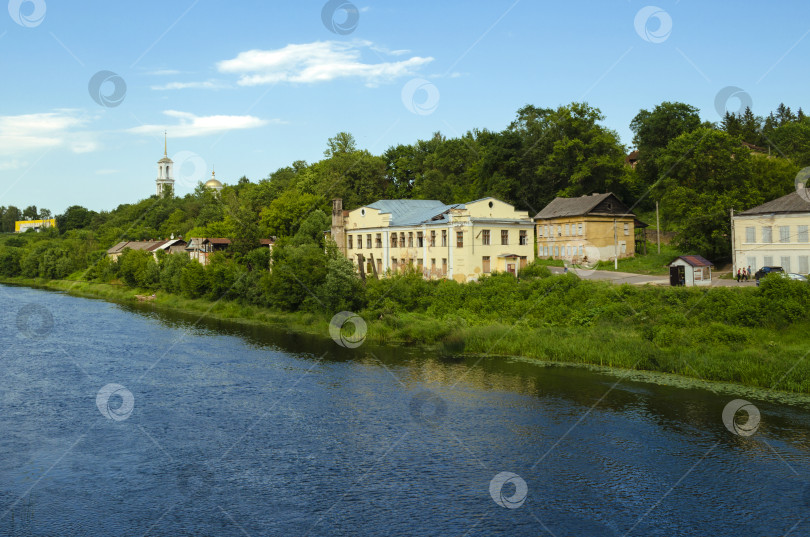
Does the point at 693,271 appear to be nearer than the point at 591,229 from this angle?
Yes

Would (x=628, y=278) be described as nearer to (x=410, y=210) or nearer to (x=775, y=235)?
(x=775, y=235)

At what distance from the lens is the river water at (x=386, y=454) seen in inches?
713

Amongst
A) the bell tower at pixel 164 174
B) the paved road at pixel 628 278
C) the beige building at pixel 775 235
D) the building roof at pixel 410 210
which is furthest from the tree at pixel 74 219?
the beige building at pixel 775 235

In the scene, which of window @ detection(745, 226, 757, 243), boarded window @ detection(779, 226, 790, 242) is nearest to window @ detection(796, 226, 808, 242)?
boarded window @ detection(779, 226, 790, 242)

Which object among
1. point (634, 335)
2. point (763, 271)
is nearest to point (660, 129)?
point (763, 271)

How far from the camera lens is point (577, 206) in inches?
2544

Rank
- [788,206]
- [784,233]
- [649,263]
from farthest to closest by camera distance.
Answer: [649,263] < [788,206] < [784,233]

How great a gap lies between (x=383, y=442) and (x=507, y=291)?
81.7ft

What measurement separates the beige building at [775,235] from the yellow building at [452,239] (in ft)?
53.6

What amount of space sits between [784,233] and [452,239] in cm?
2425

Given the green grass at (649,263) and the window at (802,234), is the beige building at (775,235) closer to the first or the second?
the window at (802,234)

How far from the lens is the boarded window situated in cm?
4531

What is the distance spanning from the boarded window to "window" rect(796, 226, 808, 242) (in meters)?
0.62

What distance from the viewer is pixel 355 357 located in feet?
132
